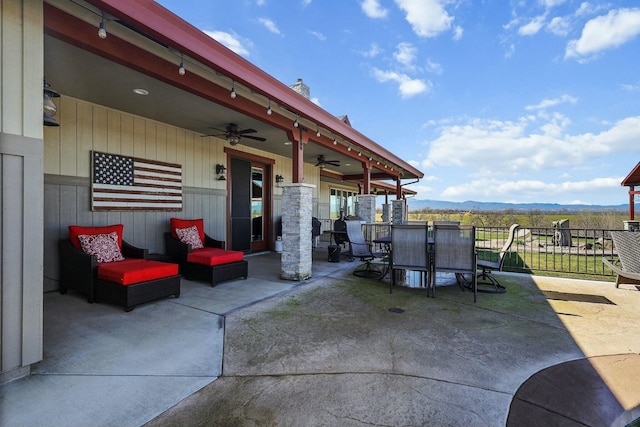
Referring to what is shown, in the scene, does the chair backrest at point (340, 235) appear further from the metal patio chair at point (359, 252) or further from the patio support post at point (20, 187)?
the patio support post at point (20, 187)

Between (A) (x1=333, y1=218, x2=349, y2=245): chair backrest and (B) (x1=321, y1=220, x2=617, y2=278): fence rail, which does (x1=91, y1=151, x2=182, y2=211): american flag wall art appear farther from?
(B) (x1=321, y1=220, x2=617, y2=278): fence rail

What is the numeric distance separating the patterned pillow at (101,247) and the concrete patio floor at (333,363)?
685 mm

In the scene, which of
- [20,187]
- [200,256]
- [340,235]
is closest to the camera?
[20,187]

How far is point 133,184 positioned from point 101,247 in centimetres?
167

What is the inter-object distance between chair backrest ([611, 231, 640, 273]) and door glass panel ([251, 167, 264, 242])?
7.60 metres

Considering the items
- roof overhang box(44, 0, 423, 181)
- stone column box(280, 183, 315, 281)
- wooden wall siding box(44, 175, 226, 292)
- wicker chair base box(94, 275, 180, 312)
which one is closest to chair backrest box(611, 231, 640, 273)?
roof overhang box(44, 0, 423, 181)

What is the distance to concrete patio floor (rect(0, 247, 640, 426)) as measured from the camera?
185 centimetres

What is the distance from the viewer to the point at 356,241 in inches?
256

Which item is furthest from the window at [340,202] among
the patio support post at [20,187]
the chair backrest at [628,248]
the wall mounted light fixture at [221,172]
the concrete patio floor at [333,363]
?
the patio support post at [20,187]

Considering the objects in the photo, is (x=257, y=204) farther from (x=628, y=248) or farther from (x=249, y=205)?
(x=628, y=248)

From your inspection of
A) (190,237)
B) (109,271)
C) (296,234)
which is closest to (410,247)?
(296,234)

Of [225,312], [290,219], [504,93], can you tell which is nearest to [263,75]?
[290,219]

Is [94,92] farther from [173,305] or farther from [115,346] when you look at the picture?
[115,346]

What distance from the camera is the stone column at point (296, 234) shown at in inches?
209
